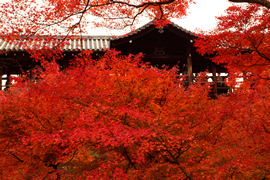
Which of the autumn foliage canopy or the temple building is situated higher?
the temple building

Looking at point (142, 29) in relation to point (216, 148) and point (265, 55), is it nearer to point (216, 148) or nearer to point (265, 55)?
point (265, 55)

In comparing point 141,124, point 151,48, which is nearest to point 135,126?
point 141,124

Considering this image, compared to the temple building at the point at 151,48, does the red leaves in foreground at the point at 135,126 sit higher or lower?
lower

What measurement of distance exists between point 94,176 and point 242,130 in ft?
17.4

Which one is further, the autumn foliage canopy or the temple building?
the temple building

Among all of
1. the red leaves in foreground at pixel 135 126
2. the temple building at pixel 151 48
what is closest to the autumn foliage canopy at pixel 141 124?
the red leaves in foreground at pixel 135 126

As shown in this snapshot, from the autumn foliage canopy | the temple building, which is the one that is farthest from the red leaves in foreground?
the temple building

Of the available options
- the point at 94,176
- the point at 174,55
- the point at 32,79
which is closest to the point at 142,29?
the point at 174,55

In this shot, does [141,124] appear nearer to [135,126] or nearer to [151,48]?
[135,126]

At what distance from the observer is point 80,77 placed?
8.28 m

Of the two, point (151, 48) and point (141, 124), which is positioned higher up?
point (151, 48)

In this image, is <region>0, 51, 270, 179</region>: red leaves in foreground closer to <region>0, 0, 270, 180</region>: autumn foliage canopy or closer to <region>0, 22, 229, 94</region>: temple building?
<region>0, 0, 270, 180</region>: autumn foliage canopy

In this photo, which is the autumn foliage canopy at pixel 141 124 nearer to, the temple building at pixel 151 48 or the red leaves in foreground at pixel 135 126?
the red leaves in foreground at pixel 135 126

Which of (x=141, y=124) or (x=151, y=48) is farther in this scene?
(x=151, y=48)
